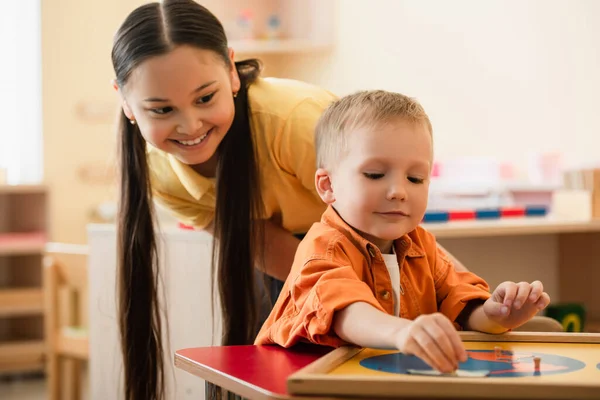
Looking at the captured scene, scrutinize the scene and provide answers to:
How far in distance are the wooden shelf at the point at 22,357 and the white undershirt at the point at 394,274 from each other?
3320mm

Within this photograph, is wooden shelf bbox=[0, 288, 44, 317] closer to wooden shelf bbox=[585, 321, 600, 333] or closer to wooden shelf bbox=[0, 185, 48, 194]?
wooden shelf bbox=[0, 185, 48, 194]

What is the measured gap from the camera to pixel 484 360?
3.02 feet

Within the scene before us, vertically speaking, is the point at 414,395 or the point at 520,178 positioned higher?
the point at 520,178

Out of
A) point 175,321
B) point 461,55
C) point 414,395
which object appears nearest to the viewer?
point 414,395

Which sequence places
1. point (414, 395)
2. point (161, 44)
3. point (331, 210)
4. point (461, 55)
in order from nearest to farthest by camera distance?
1. point (414, 395)
2. point (331, 210)
3. point (161, 44)
4. point (461, 55)

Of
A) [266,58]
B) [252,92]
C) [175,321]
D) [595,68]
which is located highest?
[266,58]

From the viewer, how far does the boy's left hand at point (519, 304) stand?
1042 mm

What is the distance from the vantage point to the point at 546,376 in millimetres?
826

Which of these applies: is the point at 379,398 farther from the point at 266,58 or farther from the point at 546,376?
the point at 266,58

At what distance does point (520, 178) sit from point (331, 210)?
7.56 ft

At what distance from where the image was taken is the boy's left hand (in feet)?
3.42

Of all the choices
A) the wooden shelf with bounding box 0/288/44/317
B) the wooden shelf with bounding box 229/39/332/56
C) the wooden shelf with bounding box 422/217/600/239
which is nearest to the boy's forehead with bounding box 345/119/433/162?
the wooden shelf with bounding box 422/217/600/239

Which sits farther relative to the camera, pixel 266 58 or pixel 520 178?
pixel 266 58

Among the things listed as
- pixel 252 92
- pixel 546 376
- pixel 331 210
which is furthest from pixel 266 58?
pixel 546 376
